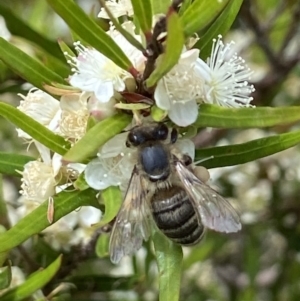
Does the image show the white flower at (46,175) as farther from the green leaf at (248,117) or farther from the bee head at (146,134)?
the green leaf at (248,117)

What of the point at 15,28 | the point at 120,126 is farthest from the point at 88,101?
the point at 15,28

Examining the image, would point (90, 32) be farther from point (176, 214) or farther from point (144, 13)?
point (176, 214)

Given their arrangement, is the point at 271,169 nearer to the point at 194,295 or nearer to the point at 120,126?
the point at 194,295

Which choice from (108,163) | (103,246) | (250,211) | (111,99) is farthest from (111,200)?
(250,211)

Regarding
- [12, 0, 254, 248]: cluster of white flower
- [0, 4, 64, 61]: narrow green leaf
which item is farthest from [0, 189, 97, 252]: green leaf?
[0, 4, 64, 61]: narrow green leaf

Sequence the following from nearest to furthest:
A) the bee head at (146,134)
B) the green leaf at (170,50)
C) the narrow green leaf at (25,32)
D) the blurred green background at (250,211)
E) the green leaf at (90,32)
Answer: the green leaf at (170,50), the green leaf at (90,32), the bee head at (146,134), the narrow green leaf at (25,32), the blurred green background at (250,211)

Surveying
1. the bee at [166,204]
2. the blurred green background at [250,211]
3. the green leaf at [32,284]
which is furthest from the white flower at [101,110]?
the blurred green background at [250,211]

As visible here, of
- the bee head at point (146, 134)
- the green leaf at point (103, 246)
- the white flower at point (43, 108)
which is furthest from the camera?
the green leaf at point (103, 246)
